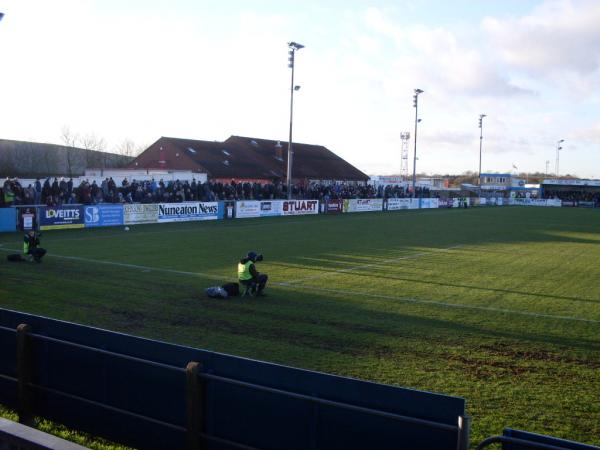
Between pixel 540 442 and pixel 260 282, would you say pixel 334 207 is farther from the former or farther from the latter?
pixel 540 442

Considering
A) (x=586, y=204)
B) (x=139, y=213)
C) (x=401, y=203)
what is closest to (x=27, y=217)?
(x=139, y=213)

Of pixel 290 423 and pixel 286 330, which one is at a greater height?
pixel 290 423

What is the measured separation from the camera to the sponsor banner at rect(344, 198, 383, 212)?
52.7 metres

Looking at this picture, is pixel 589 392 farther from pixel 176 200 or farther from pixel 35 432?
pixel 176 200

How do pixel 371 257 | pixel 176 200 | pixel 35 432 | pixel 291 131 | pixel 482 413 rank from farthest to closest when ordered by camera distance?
pixel 291 131
pixel 176 200
pixel 371 257
pixel 482 413
pixel 35 432

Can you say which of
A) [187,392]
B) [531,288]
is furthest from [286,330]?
[531,288]

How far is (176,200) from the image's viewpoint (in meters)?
37.4

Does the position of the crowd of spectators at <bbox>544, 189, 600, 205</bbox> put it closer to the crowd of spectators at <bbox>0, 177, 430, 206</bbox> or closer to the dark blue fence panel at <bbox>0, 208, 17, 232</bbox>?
the crowd of spectators at <bbox>0, 177, 430, 206</bbox>

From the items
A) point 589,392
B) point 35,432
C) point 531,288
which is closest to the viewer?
point 35,432

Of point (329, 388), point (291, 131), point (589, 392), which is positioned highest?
point (291, 131)

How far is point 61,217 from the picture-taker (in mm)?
29406

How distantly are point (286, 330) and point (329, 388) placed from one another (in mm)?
6293

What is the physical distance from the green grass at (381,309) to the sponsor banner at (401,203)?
106ft

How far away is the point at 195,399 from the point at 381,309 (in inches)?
333
